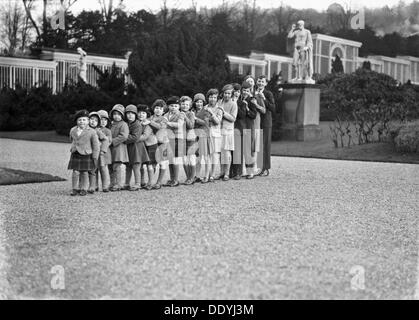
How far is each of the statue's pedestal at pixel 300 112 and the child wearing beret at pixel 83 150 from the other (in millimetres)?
13593

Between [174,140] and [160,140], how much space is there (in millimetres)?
400

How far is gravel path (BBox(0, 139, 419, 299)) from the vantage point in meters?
4.38

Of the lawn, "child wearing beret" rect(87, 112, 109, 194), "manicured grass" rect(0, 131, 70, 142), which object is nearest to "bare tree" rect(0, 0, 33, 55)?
"manicured grass" rect(0, 131, 70, 142)

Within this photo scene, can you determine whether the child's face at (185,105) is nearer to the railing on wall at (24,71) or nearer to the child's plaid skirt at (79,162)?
the child's plaid skirt at (79,162)

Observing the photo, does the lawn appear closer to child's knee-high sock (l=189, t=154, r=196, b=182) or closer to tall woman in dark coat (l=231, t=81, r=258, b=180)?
tall woman in dark coat (l=231, t=81, r=258, b=180)

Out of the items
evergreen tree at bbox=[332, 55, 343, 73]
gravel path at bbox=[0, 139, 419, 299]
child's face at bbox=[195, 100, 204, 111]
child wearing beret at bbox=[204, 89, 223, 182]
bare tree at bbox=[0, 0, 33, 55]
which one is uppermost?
bare tree at bbox=[0, 0, 33, 55]

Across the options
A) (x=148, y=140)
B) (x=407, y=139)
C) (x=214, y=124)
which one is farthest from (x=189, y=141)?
(x=407, y=139)

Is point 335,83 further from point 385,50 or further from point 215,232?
point 215,232

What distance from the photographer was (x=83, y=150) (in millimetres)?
9094

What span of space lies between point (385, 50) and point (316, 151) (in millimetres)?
11643

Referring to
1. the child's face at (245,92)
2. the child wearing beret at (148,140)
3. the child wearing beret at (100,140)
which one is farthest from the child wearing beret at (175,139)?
the child's face at (245,92)

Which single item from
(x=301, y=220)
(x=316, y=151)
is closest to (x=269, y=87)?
(x=316, y=151)

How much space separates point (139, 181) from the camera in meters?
10.2

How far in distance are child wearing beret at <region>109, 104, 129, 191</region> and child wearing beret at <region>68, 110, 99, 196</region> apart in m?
0.55
